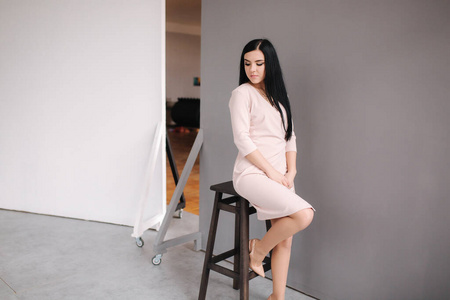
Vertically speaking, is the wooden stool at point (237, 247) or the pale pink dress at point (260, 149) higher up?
the pale pink dress at point (260, 149)

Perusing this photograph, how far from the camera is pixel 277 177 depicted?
2.13 metres

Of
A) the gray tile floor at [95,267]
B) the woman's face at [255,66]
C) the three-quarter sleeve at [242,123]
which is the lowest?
the gray tile floor at [95,267]

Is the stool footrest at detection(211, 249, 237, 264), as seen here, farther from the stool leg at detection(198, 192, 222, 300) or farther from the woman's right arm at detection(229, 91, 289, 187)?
the woman's right arm at detection(229, 91, 289, 187)

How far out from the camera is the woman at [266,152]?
2055 millimetres

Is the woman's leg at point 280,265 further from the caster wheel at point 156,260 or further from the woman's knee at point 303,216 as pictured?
the caster wheel at point 156,260

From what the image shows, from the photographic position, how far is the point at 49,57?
4.04 metres

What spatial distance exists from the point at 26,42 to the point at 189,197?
2371mm

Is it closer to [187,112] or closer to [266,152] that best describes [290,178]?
Answer: [266,152]

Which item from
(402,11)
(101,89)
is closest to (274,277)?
(402,11)

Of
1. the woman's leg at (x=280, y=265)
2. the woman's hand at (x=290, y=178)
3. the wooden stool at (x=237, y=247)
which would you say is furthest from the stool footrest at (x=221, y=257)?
the woman's hand at (x=290, y=178)

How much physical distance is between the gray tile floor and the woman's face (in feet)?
4.39

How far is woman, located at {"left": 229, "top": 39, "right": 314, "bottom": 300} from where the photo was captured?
2.05 metres

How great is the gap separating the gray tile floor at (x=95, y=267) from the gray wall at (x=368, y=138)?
19.4 inches

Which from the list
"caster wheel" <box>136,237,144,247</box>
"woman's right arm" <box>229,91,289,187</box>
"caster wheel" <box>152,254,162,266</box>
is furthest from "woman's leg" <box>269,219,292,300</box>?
"caster wheel" <box>136,237,144,247</box>
